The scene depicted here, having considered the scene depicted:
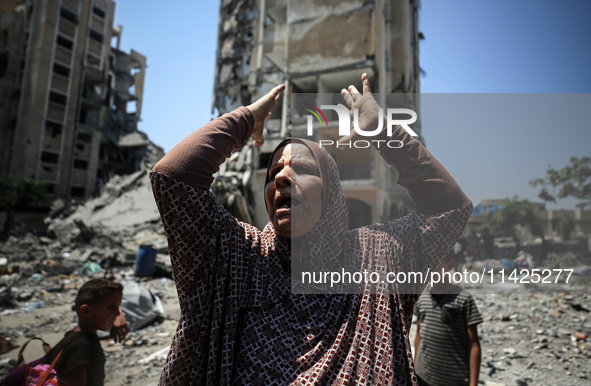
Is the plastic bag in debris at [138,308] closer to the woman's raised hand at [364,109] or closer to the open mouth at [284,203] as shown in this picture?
the open mouth at [284,203]

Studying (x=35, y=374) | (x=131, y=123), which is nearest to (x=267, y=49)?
(x=35, y=374)

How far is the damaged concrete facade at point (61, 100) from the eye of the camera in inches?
1165

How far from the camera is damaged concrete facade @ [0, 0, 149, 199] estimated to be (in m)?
29.6

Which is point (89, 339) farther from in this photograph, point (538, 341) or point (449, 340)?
point (538, 341)

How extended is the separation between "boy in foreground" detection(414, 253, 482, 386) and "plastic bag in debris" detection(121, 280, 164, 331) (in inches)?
190

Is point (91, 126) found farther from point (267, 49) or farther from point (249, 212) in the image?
point (249, 212)

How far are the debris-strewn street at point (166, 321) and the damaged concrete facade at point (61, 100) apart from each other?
2074cm

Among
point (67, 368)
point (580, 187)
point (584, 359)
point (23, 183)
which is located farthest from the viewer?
point (23, 183)

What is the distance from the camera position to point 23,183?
82.8 ft

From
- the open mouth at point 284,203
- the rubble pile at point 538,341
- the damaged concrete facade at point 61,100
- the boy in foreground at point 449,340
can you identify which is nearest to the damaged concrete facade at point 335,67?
the rubble pile at point 538,341

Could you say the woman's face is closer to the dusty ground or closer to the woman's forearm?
the woman's forearm

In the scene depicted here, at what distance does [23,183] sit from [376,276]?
31364 mm

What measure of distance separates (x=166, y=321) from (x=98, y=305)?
4288 mm

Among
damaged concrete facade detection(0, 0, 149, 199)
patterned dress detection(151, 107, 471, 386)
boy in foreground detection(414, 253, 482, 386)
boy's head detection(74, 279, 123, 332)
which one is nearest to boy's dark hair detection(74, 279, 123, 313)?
boy's head detection(74, 279, 123, 332)
